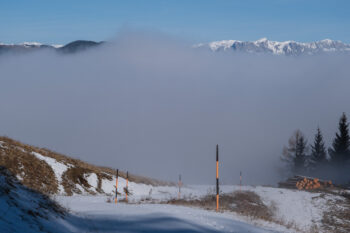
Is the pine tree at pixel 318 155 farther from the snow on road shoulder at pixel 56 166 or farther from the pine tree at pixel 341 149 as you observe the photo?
the snow on road shoulder at pixel 56 166

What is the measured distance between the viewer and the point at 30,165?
26.2 m

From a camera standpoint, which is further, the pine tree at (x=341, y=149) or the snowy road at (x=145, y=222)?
the pine tree at (x=341, y=149)

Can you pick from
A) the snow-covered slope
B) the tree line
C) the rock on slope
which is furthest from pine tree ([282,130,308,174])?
the snow-covered slope

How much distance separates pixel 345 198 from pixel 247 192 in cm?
995

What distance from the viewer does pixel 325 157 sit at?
83.8 meters

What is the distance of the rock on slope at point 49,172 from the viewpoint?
24.8 metres

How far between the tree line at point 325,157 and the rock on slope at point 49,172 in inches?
2275

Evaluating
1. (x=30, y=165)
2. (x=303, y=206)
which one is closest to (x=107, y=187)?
(x=30, y=165)

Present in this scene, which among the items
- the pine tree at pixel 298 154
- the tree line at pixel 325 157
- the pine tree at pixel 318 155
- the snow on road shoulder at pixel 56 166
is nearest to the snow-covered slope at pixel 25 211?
the snow on road shoulder at pixel 56 166

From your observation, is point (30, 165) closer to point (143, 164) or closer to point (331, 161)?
point (331, 161)

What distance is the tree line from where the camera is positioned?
253 feet

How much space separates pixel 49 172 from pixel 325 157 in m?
70.0

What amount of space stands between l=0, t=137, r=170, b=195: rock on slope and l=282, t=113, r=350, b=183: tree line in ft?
190

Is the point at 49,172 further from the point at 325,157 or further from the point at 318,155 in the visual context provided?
the point at 325,157
